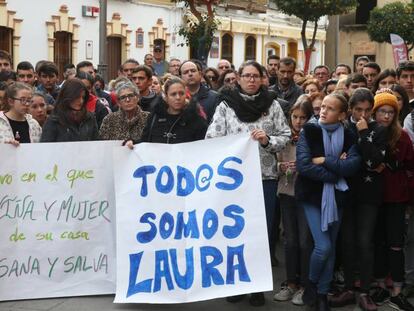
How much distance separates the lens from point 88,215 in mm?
5906

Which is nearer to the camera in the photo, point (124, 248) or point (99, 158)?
point (124, 248)

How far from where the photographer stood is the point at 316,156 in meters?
5.37

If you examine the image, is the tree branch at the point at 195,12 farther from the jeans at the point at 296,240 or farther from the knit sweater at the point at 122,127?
the jeans at the point at 296,240

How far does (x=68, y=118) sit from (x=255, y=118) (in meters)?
1.60

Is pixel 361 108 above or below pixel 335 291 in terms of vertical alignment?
above

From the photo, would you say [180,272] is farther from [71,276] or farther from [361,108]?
[361,108]

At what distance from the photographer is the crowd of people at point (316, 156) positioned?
17.6 feet

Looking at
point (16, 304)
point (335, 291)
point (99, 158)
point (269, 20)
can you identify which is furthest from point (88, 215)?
point (269, 20)

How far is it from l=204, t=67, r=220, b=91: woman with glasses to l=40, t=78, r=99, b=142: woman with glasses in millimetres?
3355

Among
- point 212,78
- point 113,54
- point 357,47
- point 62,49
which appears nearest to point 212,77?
point 212,78

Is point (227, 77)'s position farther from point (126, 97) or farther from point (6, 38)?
point (6, 38)

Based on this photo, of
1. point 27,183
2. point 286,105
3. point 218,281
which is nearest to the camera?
point 218,281

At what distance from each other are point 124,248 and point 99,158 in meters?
0.81

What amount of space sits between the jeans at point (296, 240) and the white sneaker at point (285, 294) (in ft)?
0.24
